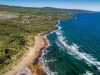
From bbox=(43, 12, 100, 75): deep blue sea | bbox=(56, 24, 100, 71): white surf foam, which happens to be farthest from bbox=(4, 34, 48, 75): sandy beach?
bbox=(56, 24, 100, 71): white surf foam

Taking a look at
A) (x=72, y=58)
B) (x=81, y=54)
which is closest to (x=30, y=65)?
(x=72, y=58)

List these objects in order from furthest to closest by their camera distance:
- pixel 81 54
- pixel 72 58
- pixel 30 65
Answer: pixel 81 54, pixel 72 58, pixel 30 65

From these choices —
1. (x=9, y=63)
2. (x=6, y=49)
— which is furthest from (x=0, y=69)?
(x=6, y=49)

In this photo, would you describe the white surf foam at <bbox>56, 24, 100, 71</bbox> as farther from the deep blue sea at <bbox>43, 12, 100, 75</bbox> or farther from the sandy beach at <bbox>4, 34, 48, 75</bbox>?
the sandy beach at <bbox>4, 34, 48, 75</bbox>

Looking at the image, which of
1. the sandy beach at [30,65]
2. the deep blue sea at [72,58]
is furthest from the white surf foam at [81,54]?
the sandy beach at [30,65]

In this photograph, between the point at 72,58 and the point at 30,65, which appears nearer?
the point at 30,65

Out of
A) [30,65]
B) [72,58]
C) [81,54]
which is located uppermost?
[81,54]

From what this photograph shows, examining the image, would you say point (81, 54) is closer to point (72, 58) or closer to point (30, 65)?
point (72, 58)

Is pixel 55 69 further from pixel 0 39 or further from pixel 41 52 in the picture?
pixel 0 39

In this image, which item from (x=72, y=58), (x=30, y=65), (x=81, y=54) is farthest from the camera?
(x=81, y=54)

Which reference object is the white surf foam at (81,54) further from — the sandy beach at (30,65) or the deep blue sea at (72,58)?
the sandy beach at (30,65)

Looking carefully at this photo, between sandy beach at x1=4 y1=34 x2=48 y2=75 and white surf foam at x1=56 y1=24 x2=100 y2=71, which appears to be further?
white surf foam at x1=56 y1=24 x2=100 y2=71
